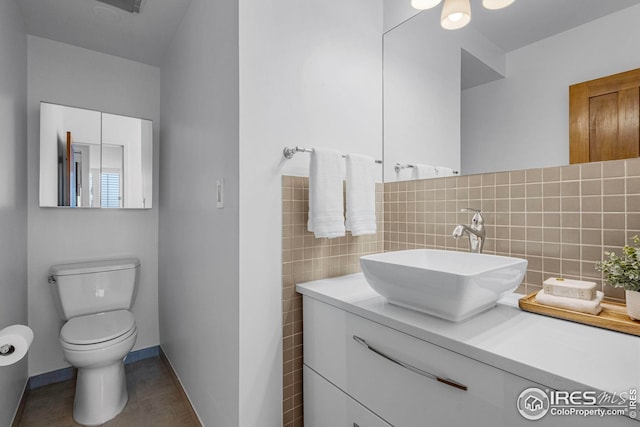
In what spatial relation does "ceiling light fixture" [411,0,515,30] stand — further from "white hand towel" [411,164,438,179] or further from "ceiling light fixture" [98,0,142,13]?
"ceiling light fixture" [98,0,142,13]

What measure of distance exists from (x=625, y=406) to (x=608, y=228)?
0.64 m

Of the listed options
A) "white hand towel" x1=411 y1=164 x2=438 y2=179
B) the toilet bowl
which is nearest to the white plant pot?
"white hand towel" x1=411 y1=164 x2=438 y2=179

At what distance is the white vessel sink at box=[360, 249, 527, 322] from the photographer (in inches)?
29.8

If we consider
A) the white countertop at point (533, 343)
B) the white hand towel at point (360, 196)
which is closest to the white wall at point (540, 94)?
the white hand towel at point (360, 196)

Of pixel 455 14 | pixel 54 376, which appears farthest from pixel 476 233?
pixel 54 376

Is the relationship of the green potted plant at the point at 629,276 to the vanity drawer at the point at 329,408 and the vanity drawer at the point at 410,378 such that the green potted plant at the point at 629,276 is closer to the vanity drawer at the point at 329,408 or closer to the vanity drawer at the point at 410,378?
the vanity drawer at the point at 410,378

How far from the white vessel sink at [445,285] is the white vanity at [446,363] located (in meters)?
0.04

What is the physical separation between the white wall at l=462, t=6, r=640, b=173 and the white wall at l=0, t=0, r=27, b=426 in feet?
7.00

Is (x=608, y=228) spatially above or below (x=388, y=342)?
above

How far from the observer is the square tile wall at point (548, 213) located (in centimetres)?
92

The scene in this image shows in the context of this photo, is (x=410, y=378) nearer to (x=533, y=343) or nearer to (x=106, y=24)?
(x=533, y=343)

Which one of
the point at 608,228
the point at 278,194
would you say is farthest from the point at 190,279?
the point at 608,228

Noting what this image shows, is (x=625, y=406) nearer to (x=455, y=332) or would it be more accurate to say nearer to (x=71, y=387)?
(x=455, y=332)

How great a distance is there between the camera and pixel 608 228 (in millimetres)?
934
